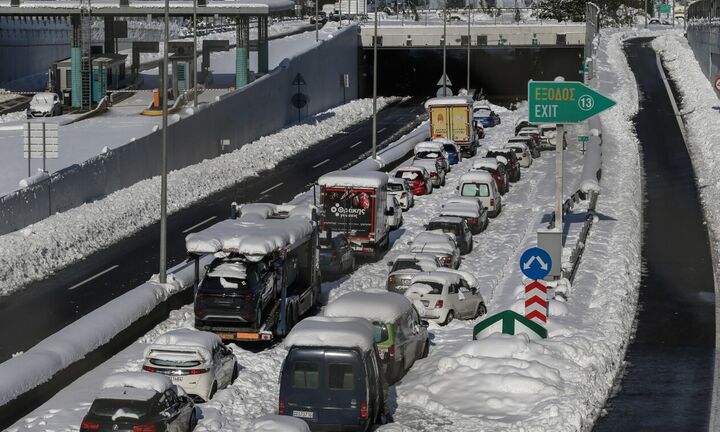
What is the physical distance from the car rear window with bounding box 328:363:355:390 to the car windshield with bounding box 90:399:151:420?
3.53 meters

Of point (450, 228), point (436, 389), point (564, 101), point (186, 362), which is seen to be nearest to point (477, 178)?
point (450, 228)

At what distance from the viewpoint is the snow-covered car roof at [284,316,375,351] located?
2428 centimetres

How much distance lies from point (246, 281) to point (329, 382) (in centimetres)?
800

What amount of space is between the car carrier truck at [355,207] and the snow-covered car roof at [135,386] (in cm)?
1968

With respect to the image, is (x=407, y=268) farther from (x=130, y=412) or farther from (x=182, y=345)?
(x=130, y=412)

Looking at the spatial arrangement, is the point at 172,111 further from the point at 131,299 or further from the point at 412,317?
the point at 412,317

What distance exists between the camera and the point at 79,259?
44.3 m

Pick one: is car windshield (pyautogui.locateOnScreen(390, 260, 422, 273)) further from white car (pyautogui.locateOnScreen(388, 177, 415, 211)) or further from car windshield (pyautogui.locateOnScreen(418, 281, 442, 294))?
white car (pyautogui.locateOnScreen(388, 177, 415, 211))

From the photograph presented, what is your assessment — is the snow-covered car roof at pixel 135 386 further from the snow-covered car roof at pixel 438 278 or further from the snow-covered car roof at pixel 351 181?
the snow-covered car roof at pixel 351 181

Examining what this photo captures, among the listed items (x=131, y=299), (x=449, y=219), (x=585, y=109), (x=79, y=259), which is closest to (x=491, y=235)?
(x=449, y=219)

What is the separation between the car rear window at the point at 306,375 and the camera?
79.0 feet

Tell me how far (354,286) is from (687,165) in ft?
98.3

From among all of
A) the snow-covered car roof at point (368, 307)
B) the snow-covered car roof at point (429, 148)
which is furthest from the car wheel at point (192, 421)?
the snow-covered car roof at point (429, 148)

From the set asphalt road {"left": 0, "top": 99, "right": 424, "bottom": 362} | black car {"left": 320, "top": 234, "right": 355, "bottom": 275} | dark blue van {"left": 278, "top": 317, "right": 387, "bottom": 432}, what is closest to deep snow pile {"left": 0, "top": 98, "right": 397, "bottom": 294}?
asphalt road {"left": 0, "top": 99, "right": 424, "bottom": 362}
